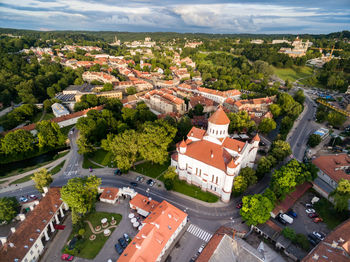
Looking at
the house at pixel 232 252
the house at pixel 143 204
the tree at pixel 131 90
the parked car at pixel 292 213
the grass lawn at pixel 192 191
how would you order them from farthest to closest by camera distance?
the tree at pixel 131 90 < the grass lawn at pixel 192 191 < the parked car at pixel 292 213 < the house at pixel 143 204 < the house at pixel 232 252

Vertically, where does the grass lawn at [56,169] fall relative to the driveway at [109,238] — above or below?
above

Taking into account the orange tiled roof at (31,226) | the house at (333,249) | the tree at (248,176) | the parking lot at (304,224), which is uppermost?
the tree at (248,176)

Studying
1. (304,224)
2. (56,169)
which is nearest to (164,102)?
(56,169)

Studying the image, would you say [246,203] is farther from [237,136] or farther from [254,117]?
[254,117]

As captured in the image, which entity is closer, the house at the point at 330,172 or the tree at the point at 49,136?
the house at the point at 330,172

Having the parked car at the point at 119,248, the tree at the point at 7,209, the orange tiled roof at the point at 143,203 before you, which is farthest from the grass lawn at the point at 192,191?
the tree at the point at 7,209

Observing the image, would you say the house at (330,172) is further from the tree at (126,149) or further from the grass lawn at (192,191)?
the tree at (126,149)

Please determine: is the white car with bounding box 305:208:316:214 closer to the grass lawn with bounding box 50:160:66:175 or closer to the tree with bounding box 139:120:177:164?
the tree with bounding box 139:120:177:164
